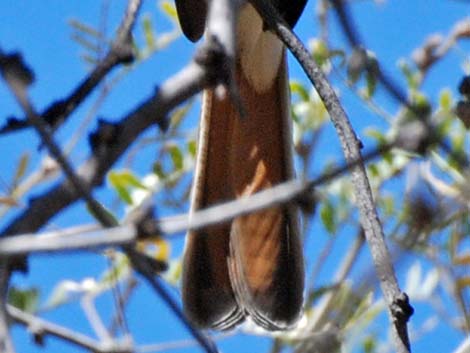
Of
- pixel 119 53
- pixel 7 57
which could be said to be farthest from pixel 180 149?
pixel 7 57

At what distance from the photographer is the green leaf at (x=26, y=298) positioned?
104 inches

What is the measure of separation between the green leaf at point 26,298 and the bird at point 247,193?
428 mm

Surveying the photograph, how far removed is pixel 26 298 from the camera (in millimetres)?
2699

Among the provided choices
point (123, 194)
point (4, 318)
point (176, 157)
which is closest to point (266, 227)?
point (123, 194)

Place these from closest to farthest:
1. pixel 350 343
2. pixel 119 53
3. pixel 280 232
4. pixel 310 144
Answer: pixel 119 53
pixel 280 232
pixel 350 343
pixel 310 144

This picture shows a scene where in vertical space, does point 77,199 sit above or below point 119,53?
below

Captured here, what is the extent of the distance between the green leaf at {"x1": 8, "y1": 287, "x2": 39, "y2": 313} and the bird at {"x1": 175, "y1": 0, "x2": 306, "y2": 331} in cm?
43

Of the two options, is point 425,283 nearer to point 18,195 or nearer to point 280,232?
point 280,232

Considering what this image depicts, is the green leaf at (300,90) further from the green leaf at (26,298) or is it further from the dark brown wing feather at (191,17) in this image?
the green leaf at (26,298)

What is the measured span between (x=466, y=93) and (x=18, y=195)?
1411mm

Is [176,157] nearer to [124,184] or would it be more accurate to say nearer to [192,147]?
[192,147]

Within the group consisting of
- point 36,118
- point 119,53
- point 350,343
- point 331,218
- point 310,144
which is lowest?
point 36,118

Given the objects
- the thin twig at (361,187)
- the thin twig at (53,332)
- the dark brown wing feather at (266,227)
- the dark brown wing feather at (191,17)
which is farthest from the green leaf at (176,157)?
the thin twig at (53,332)

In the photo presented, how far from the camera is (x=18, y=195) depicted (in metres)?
2.59
